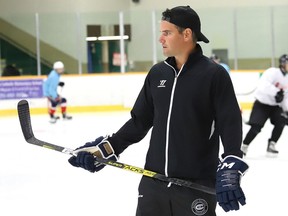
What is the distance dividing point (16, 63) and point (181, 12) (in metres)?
11.4

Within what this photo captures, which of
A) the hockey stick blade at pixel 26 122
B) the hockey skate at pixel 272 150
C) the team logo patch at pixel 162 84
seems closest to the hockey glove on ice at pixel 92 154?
the hockey stick blade at pixel 26 122

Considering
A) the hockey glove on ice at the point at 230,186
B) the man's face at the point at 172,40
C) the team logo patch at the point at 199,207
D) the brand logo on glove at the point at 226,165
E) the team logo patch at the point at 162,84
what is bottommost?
the team logo patch at the point at 199,207

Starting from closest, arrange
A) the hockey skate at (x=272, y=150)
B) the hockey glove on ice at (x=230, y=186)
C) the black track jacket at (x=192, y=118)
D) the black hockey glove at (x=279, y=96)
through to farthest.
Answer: the hockey glove on ice at (x=230, y=186) < the black track jacket at (x=192, y=118) < the black hockey glove at (x=279, y=96) < the hockey skate at (x=272, y=150)

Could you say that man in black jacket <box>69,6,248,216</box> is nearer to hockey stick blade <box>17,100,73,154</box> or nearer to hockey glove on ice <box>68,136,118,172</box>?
hockey glove on ice <box>68,136,118,172</box>

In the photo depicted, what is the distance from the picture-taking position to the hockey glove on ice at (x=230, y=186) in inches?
72.1

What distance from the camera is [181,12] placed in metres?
2.04

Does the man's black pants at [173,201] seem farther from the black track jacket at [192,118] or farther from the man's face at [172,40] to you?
the man's face at [172,40]

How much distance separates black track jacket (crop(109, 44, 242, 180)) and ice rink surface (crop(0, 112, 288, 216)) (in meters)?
1.70

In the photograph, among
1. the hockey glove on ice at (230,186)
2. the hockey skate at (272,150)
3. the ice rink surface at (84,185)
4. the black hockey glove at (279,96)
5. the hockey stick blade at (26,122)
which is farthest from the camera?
the hockey skate at (272,150)

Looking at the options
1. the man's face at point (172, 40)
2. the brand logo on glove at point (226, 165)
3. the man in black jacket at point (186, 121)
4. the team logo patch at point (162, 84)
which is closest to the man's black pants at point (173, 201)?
the man in black jacket at point (186, 121)

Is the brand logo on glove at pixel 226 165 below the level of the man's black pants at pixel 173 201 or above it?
above

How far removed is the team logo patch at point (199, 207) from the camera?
2018mm

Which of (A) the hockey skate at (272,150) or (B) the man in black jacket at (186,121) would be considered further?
(A) the hockey skate at (272,150)

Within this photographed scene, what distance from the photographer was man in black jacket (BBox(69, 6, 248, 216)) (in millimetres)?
1980
